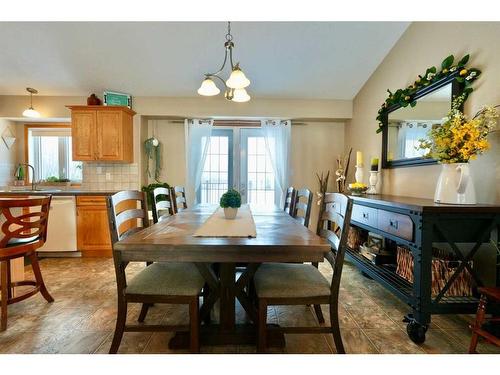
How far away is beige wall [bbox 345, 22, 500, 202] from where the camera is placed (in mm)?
1803

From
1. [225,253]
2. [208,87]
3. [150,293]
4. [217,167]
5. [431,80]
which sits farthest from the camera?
[217,167]

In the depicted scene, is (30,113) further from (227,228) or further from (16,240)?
(227,228)

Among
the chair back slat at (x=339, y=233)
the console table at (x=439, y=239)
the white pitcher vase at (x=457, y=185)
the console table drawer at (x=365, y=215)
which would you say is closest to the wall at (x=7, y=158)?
the chair back slat at (x=339, y=233)

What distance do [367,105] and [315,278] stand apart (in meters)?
2.72

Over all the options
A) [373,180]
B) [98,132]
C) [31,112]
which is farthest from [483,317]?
[31,112]

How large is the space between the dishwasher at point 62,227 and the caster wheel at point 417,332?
3773mm

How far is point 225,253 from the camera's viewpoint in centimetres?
118

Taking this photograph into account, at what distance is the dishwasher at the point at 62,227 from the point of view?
134 inches

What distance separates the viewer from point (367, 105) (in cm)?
340

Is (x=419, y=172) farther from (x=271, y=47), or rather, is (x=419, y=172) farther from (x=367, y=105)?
(x=271, y=47)

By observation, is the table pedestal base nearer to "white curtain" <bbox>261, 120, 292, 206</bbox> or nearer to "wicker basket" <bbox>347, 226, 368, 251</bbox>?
"wicker basket" <bbox>347, 226, 368, 251</bbox>

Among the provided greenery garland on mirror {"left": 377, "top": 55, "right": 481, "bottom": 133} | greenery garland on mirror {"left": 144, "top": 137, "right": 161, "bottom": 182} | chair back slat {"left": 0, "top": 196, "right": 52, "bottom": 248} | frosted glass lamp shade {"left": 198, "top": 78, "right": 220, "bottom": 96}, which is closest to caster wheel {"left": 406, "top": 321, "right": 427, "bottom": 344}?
greenery garland on mirror {"left": 377, "top": 55, "right": 481, "bottom": 133}

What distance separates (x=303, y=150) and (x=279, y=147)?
1.43 ft
